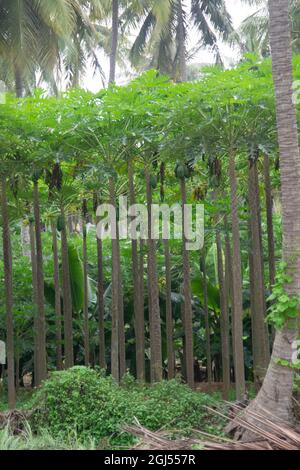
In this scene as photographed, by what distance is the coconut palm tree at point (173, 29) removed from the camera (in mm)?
22531

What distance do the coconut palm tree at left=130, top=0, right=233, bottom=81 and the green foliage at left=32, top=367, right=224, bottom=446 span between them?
1567cm

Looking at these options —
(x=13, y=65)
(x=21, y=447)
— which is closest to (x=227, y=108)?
(x=21, y=447)

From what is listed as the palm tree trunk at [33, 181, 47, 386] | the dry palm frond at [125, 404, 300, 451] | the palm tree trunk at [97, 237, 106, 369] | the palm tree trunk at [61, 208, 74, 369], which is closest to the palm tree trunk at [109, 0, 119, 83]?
the palm tree trunk at [97, 237, 106, 369]

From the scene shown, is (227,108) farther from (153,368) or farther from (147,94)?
(153,368)

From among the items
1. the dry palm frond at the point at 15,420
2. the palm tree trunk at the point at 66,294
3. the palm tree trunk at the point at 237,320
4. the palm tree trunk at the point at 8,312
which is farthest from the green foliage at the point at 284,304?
the palm tree trunk at the point at 66,294

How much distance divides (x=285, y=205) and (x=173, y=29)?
19690 millimetres

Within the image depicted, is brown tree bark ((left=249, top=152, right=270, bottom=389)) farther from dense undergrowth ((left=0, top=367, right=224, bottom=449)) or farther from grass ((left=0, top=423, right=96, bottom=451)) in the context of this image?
grass ((left=0, top=423, right=96, bottom=451))

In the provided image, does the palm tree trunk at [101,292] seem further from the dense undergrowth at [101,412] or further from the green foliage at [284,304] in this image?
the green foliage at [284,304]

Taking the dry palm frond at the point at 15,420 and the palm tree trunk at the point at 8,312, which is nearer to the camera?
the dry palm frond at the point at 15,420

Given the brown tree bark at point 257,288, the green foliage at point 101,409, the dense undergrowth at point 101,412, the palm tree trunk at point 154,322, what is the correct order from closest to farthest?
the dense undergrowth at point 101,412, the green foliage at point 101,409, the brown tree bark at point 257,288, the palm tree trunk at point 154,322

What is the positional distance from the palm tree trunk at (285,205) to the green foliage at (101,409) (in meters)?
0.85

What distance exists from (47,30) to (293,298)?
13.2 meters
